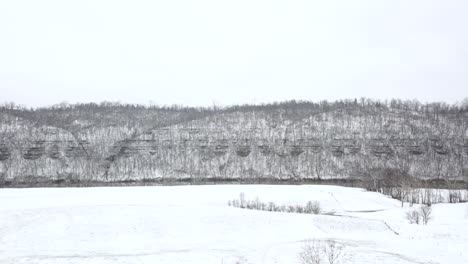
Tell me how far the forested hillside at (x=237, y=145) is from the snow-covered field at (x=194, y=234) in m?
42.0

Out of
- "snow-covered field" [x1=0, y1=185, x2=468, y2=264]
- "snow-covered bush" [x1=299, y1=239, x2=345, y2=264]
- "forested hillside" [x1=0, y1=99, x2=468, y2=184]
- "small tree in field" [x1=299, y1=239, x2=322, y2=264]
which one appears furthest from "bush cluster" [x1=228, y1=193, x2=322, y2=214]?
"forested hillside" [x1=0, y1=99, x2=468, y2=184]

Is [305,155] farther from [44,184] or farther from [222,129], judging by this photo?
[44,184]

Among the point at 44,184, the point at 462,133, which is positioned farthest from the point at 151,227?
the point at 462,133

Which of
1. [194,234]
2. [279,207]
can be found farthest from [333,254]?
[279,207]

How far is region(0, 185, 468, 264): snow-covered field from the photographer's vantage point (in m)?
22.0

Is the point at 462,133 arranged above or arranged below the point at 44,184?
above

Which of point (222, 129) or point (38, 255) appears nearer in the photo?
point (38, 255)

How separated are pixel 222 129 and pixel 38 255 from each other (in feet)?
288

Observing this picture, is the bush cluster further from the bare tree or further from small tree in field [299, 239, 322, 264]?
small tree in field [299, 239, 322, 264]

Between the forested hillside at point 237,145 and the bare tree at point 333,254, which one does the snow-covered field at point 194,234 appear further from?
the forested hillside at point 237,145

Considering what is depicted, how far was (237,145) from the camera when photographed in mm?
98688

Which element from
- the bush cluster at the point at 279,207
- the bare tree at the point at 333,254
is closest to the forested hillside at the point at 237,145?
the bush cluster at the point at 279,207

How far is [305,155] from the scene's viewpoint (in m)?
93.0

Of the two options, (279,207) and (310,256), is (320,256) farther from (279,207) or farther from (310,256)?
(279,207)
